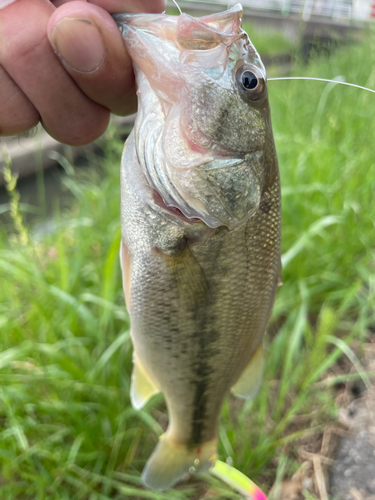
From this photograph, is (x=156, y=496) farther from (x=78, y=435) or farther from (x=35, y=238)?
(x=35, y=238)

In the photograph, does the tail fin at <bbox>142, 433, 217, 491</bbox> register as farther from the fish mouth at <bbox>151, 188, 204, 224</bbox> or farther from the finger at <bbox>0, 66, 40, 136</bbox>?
the finger at <bbox>0, 66, 40, 136</bbox>

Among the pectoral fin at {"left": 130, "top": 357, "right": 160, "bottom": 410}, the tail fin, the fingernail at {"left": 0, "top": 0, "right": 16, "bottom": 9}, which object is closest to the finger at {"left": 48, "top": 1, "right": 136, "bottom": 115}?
the fingernail at {"left": 0, "top": 0, "right": 16, "bottom": 9}

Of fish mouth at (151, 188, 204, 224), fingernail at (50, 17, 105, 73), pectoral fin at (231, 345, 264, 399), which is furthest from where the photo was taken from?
pectoral fin at (231, 345, 264, 399)

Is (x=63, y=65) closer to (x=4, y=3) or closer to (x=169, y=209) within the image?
(x=4, y=3)

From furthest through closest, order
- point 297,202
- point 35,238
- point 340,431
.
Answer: point 35,238 → point 297,202 → point 340,431

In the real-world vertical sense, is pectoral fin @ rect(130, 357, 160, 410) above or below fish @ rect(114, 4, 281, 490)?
below

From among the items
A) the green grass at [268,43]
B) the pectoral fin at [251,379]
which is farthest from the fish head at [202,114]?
the green grass at [268,43]

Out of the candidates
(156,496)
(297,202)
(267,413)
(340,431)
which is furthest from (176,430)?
(297,202)
